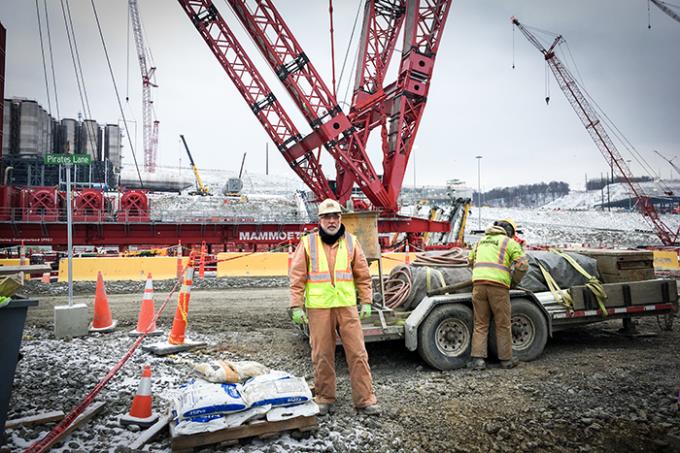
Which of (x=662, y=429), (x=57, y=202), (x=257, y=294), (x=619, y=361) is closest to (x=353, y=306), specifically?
(x=662, y=429)

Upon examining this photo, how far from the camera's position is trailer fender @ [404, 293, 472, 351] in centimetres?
449

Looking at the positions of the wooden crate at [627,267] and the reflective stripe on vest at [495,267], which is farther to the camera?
the wooden crate at [627,267]

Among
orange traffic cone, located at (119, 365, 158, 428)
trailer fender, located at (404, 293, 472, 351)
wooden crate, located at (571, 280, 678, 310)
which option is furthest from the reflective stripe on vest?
orange traffic cone, located at (119, 365, 158, 428)

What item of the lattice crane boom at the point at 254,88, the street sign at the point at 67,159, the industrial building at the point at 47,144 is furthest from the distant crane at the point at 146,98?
the street sign at the point at 67,159

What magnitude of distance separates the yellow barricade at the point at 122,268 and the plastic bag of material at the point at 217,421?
388 inches

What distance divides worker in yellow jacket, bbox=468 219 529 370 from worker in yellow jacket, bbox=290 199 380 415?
1649 millimetres

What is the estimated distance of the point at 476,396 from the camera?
3.83 metres

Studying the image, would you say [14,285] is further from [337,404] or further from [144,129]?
[144,129]

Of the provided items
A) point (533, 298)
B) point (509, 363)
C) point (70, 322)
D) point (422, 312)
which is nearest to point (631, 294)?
point (533, 298)

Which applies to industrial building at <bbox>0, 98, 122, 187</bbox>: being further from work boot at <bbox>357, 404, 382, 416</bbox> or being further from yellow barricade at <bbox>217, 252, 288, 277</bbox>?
work boot at <bbox>357, 404, 382, 416</bbox>

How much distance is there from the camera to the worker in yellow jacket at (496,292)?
4578mm

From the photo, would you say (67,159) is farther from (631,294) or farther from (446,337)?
(631,294)

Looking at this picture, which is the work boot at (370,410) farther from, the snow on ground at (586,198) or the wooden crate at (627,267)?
the snow on ground at (586,198)

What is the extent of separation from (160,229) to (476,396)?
47.6 feet
